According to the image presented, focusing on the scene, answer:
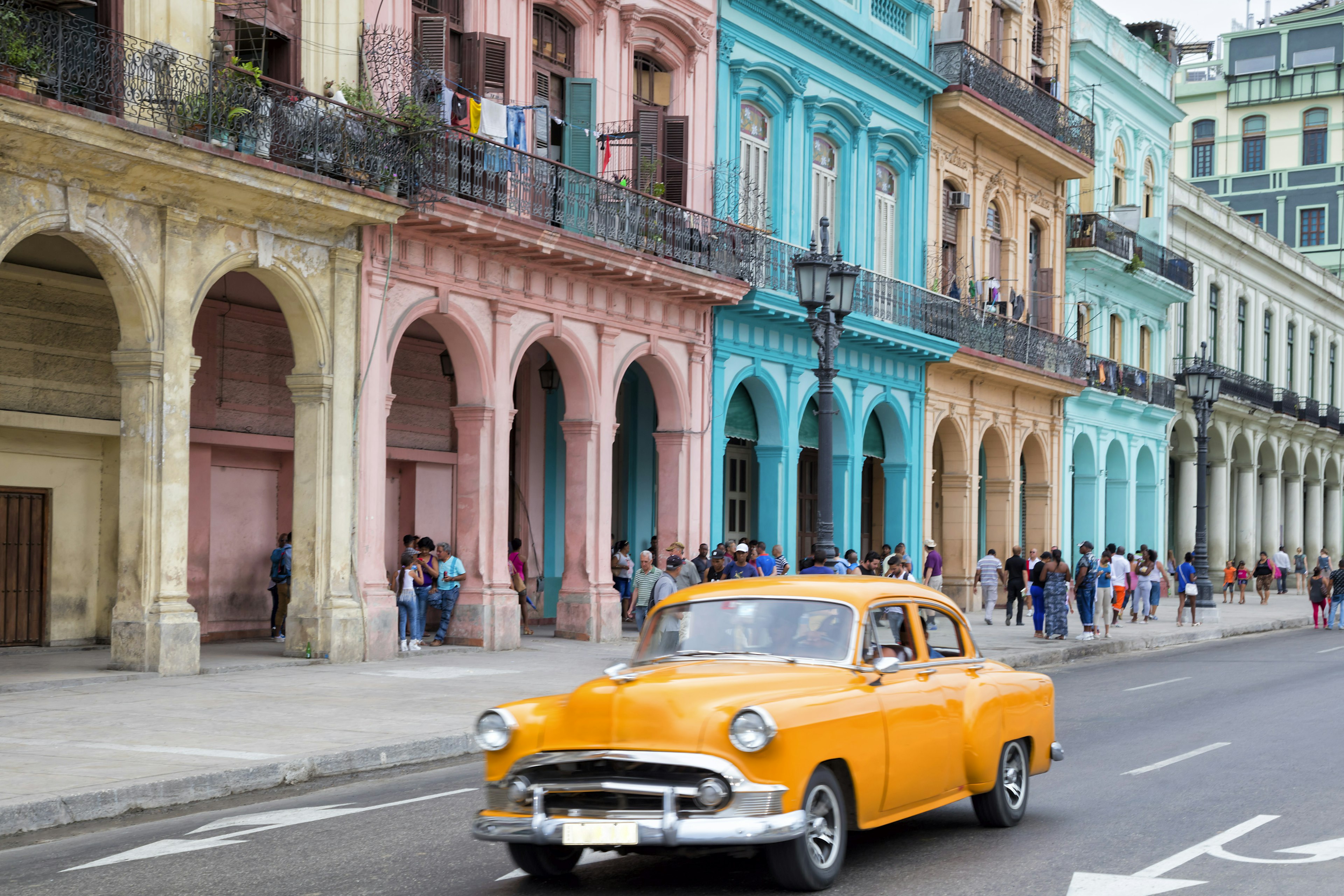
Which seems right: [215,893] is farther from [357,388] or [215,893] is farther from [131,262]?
[357,388]

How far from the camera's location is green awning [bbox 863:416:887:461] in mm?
31172

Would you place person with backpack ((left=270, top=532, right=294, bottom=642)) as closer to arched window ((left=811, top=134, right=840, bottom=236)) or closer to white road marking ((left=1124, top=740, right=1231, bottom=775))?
white road marking ((left=1124, top=740, right=1231, bottom=775))

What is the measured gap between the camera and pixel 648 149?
24.0 metres

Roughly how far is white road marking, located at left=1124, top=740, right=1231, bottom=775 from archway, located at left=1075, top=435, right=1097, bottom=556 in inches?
1120

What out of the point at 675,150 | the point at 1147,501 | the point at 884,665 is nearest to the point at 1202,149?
the point at 1147,501

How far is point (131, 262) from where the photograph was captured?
16.0 meters

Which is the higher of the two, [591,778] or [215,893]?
[591,778]

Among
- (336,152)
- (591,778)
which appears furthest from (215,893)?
(336,152)

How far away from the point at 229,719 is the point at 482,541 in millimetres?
8084

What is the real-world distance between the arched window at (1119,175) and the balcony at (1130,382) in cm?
430

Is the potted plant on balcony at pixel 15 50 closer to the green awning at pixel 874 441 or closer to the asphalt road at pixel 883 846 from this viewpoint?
the asphalt road at pixel 883 846

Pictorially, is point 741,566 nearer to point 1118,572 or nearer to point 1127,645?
point 1127,645

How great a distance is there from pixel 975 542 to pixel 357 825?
26.5 m

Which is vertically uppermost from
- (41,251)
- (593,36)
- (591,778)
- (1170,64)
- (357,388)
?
(1170,64)
